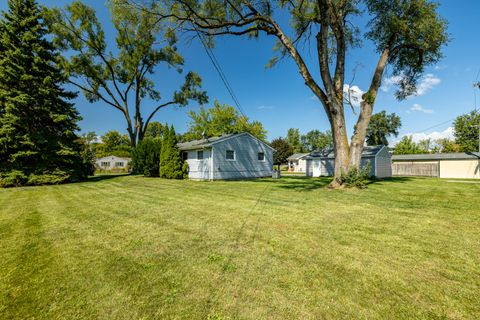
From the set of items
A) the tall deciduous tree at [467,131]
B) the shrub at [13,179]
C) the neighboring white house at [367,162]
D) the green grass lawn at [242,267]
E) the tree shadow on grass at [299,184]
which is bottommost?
the green grass lawn at [242,267]

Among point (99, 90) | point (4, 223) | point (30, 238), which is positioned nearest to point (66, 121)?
point (99, 90)

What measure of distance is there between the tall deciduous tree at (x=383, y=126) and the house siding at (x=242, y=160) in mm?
36205

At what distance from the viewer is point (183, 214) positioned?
566 cm

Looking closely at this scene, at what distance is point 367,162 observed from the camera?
18.8 meters

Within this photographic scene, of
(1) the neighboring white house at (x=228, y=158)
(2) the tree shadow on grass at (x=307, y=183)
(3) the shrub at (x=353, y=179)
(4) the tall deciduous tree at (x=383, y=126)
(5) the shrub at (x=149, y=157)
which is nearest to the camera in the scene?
(3) the shrub at (x=353, y=179)

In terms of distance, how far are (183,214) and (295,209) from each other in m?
3.09

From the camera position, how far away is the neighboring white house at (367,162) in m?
19.7

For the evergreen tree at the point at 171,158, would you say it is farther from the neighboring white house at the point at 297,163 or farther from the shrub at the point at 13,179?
the neighboring white house at the point at 297,163

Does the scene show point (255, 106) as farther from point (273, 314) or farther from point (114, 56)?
point (273, 314)

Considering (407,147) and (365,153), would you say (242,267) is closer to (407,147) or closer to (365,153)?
(365,153)

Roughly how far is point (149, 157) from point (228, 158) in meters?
7.58

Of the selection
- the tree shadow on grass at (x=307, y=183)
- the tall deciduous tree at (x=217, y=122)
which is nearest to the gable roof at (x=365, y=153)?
the tree shadow on grass at (x=307, y=183)

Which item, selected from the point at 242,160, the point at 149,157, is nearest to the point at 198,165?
the point at 242,160

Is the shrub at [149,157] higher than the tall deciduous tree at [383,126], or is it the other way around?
the tall deciduous tree at [383,126]
